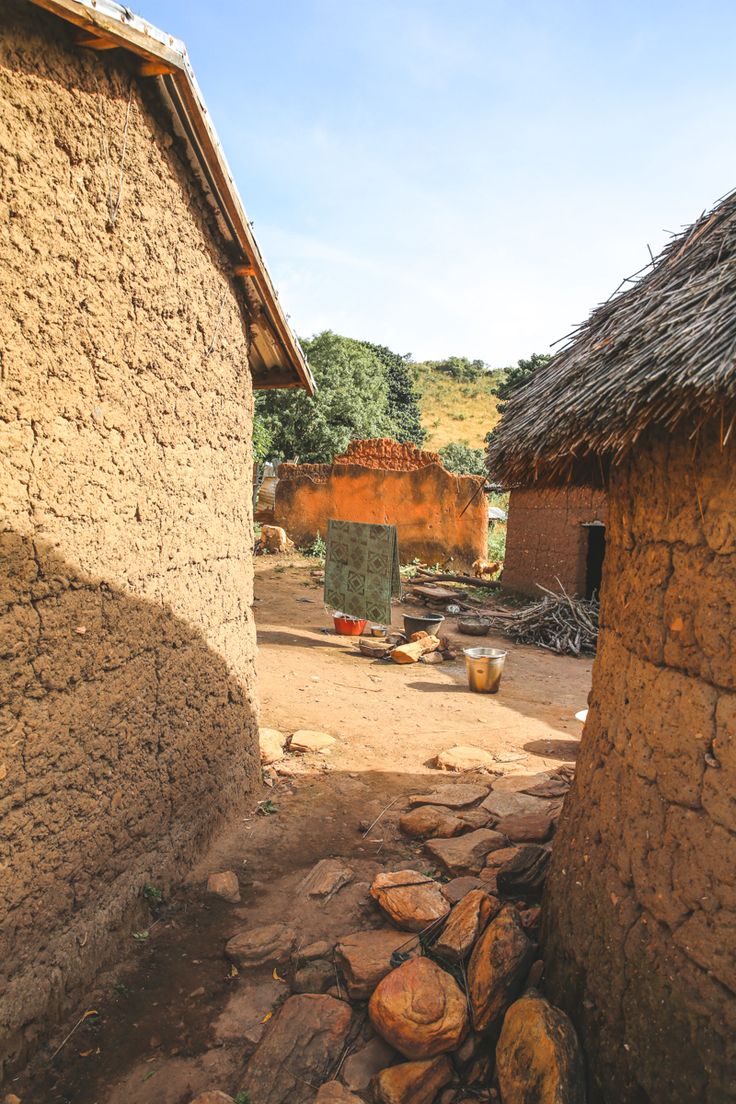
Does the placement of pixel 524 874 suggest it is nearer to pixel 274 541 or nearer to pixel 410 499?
pixel 410 499

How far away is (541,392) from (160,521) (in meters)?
1.85

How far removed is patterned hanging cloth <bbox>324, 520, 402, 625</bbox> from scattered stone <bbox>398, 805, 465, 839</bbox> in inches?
194

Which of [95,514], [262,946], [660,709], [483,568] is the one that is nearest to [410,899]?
[262,946]

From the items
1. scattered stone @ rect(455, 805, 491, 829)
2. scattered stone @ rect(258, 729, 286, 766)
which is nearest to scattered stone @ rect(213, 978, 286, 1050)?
scattered stone @ rect(455, 805, 491, 829)

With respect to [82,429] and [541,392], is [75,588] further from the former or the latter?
[541,392]

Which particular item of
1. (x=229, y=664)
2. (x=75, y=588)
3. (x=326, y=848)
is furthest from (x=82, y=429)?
(x=326, y=848)

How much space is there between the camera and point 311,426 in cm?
2758

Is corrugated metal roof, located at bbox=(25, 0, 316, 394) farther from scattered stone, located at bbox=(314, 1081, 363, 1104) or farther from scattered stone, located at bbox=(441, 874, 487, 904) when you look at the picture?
scattered stone, located at bbox=(314, 1081, 363, 1104)

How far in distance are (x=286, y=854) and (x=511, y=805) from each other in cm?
144

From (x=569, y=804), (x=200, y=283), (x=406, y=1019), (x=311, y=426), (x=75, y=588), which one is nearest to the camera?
(x=406, y=1019)

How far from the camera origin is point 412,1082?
86.8 inches

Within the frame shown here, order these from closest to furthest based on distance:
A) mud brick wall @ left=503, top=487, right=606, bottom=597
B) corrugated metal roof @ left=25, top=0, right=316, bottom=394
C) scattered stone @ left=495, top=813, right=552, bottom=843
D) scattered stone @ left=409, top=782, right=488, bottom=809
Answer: corrugated metal roof @ left=25, top=0, right=316, bottom=394 → scattered stone @ left=495, top=813, right=552, bottom=843 → scattered stone @ left=409, top=782, right=488, bottom=809 → mud brick wall @ left=503, top=487, right=606, bottom=597

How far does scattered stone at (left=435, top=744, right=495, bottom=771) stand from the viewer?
508 cm

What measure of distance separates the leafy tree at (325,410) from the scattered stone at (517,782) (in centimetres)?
2228
